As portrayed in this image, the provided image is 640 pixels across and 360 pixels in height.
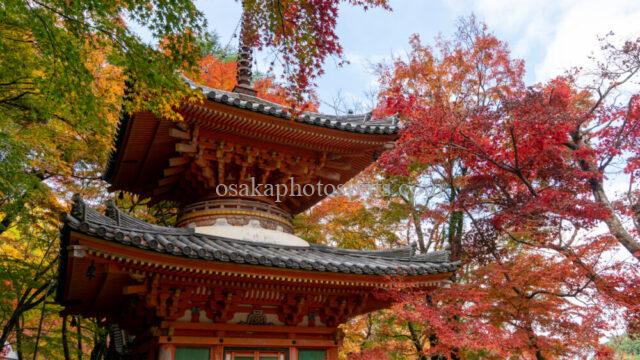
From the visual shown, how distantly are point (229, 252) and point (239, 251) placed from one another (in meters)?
0.20

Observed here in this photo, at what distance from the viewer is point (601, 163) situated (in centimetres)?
1021

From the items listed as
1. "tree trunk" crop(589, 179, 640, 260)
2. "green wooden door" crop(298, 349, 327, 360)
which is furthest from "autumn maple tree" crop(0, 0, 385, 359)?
"tree trunk" crop(589, 179, 640, 260)

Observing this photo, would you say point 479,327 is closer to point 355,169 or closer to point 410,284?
point 410,284

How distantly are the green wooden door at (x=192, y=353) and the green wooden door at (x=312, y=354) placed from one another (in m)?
1.54

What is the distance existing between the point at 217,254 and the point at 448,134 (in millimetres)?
6613

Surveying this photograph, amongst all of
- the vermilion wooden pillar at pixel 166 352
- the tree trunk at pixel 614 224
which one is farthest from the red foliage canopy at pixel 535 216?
→ the vermilion wooden pillar at pixel 166 352

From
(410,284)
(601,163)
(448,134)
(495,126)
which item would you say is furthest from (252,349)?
(601,163)

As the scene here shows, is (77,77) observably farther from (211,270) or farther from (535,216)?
(535,216)

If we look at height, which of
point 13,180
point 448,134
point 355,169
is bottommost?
point 13,180

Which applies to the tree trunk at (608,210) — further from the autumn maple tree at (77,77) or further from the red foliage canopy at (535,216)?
the autumn maple tree at (77,77)

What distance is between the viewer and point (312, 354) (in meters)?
7.88

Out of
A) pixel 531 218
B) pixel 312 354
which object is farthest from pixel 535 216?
pixel 312 354

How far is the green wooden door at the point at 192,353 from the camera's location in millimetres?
6941

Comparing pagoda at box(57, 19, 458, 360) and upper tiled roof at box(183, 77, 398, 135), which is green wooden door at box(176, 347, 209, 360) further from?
upper tiled roof at box(183, 77, 398, 135)
